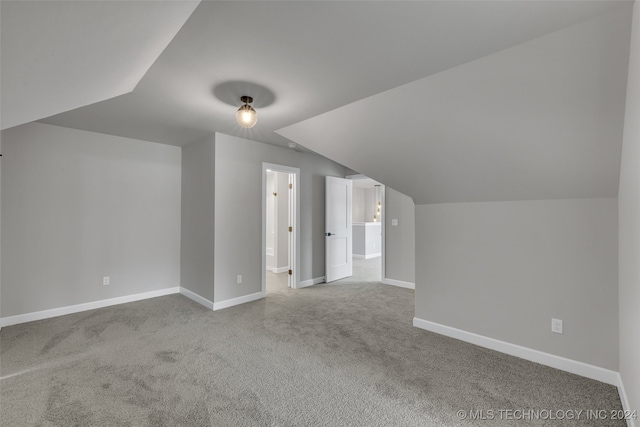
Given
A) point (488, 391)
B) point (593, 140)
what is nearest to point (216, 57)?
point (593, 140)

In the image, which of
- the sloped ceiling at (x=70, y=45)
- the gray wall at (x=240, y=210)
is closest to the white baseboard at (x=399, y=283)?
the gray wall at (x=240, y=210)

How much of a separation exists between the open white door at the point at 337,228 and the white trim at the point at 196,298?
222 centimetres

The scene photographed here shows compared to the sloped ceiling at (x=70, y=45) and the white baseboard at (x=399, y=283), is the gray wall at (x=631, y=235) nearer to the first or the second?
the sloped ceiling at (x=70, y=45)

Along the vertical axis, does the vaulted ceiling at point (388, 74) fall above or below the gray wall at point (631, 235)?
above

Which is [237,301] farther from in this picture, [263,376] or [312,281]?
[263,376]

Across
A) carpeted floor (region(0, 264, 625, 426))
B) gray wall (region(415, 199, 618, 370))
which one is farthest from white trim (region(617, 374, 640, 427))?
gray wall (region(415, 199, 618, 370))

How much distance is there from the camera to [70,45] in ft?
3.61

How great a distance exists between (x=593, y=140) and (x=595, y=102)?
1.05 ft

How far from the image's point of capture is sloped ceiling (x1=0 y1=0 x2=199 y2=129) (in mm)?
862

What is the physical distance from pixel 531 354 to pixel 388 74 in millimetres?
2689

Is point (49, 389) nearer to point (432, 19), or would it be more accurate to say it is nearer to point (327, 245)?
point (432, 19)

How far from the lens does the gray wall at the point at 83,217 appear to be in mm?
3494

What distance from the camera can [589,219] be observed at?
7.83 feet

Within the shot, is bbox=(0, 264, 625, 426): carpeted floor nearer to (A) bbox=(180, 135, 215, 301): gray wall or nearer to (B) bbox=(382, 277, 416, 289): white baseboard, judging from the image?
(A) bbox=(180, 135, 215, 301): gray wall
